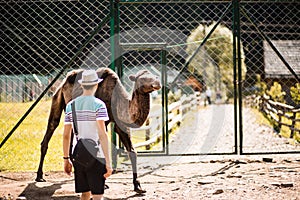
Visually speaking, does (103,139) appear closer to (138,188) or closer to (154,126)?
(138,188)

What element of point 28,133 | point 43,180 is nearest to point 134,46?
point 43,180

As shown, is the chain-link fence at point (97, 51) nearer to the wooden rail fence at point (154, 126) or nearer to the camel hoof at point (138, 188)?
the wooden rail fence at point (154, 126)

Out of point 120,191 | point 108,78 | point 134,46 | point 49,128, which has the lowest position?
point 120,191

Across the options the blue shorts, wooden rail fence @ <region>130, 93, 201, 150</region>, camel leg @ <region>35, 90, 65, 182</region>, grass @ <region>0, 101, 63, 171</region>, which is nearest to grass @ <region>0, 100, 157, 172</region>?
grass @ <region>0, 101, 63, 171</region>

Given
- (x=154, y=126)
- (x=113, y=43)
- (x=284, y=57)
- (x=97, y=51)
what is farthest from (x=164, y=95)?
(x=284, y=57)

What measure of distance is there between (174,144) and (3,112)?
679cm

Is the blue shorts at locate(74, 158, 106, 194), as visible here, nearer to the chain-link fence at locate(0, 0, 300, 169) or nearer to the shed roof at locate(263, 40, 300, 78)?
the chain-link fence at locate(0, 0, 300, 169)

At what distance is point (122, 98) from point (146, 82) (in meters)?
0.59

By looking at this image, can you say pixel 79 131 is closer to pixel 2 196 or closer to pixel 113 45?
pixel 2 196

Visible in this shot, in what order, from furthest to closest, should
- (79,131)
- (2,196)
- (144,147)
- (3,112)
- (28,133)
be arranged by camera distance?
(3,112)
(28,133)
(144,147)
(2,196)
(79,131)

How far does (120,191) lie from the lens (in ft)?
22.2

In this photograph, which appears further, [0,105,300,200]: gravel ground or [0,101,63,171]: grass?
[0,101,63,171]: grass

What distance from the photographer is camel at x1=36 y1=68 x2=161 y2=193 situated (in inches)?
266

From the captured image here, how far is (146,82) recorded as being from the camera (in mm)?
6672
